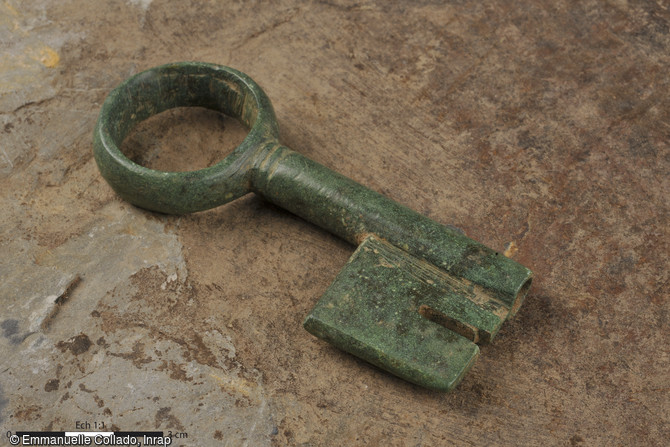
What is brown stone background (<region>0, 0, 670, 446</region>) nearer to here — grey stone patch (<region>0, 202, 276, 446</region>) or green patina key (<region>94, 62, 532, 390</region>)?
grey stone patch (<region>0, 202, 276, 446</region>)

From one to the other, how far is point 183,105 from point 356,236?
1.01 metres

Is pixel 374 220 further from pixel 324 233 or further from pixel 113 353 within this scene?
pixel 113 353

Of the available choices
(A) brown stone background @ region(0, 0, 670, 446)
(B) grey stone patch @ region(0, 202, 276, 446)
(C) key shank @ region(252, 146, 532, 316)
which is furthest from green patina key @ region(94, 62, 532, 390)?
(B) grey stone patch @ region(0, 202, 276, 446)

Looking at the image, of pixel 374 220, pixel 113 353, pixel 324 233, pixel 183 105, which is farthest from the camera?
pixel 183 105

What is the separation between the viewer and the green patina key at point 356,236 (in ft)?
9.40

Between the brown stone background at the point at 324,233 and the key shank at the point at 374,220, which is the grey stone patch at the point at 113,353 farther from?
the key shank at the point at 374,220

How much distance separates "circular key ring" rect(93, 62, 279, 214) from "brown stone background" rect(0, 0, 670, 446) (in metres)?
0.17

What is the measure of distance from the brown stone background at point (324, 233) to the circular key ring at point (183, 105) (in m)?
0.17

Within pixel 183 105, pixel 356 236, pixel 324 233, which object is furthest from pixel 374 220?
pixel 183 105

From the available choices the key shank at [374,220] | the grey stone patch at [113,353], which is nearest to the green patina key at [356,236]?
the key shank at [374,220]

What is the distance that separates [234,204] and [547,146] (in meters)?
1.41

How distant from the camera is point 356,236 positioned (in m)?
3.17

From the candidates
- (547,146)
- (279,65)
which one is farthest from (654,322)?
(279,65)

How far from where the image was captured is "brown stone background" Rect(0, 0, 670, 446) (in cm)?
285
